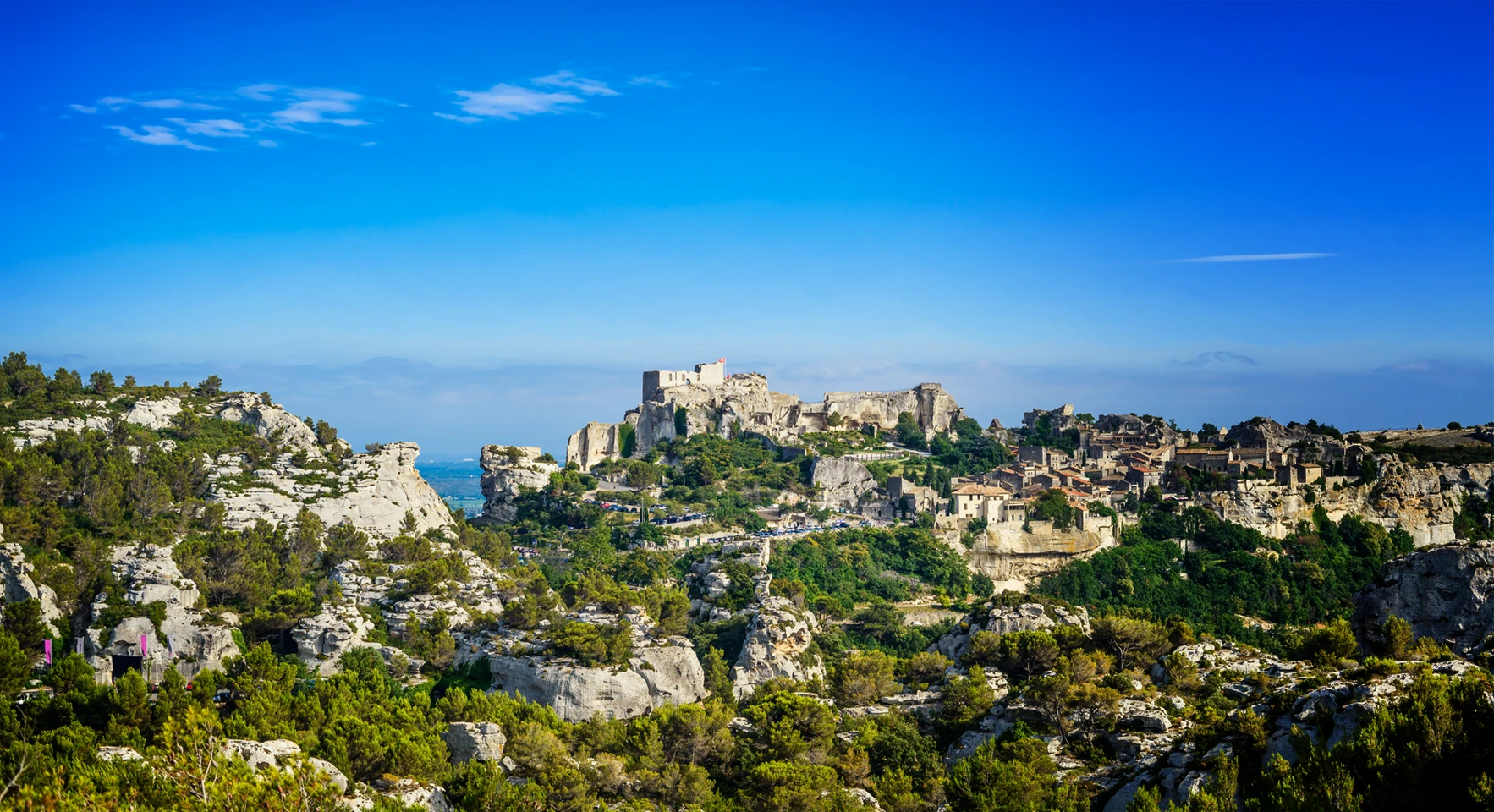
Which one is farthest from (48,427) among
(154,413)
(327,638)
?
(327,638)

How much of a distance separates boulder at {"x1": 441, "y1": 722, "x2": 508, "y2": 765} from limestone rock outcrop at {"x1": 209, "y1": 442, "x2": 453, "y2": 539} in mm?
19563

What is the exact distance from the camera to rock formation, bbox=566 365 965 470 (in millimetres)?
72250

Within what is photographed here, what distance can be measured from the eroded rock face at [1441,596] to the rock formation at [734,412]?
41.8 meters

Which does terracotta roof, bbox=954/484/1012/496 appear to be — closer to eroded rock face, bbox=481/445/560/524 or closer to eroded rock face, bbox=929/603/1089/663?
eroded rock face, bbox=929/603/1089/663

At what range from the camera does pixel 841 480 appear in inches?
2569

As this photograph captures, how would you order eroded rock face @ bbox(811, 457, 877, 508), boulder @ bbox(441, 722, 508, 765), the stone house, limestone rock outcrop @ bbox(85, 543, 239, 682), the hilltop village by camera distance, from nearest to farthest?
the hilltop village < boulder @ bbox(441, 722, 508, 765) < limestone rock outcrop @ bbox(85, 543, 239, 682) < the stone house < eroded rock face @ bbox(811, 457, 877, 508)

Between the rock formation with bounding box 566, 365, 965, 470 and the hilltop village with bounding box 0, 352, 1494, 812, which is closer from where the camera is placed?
the hilltop village with bounding box 0, 352, 1494, 812

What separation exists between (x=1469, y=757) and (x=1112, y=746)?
33.4 feet

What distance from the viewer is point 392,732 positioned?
2928 centimetres

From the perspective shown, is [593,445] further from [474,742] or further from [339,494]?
[474,742]

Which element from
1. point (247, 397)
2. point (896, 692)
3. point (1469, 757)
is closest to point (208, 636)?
point (896, 692)

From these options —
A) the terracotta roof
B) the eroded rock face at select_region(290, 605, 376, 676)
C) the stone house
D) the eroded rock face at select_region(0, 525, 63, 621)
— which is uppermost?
the terracotta roof

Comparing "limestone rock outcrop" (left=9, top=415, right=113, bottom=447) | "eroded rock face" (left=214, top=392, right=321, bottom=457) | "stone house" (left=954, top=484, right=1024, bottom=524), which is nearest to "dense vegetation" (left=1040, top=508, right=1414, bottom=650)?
"stone house" (left=954, top=484, right=1024, bottom=524)

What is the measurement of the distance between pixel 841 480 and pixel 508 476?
708 inches
